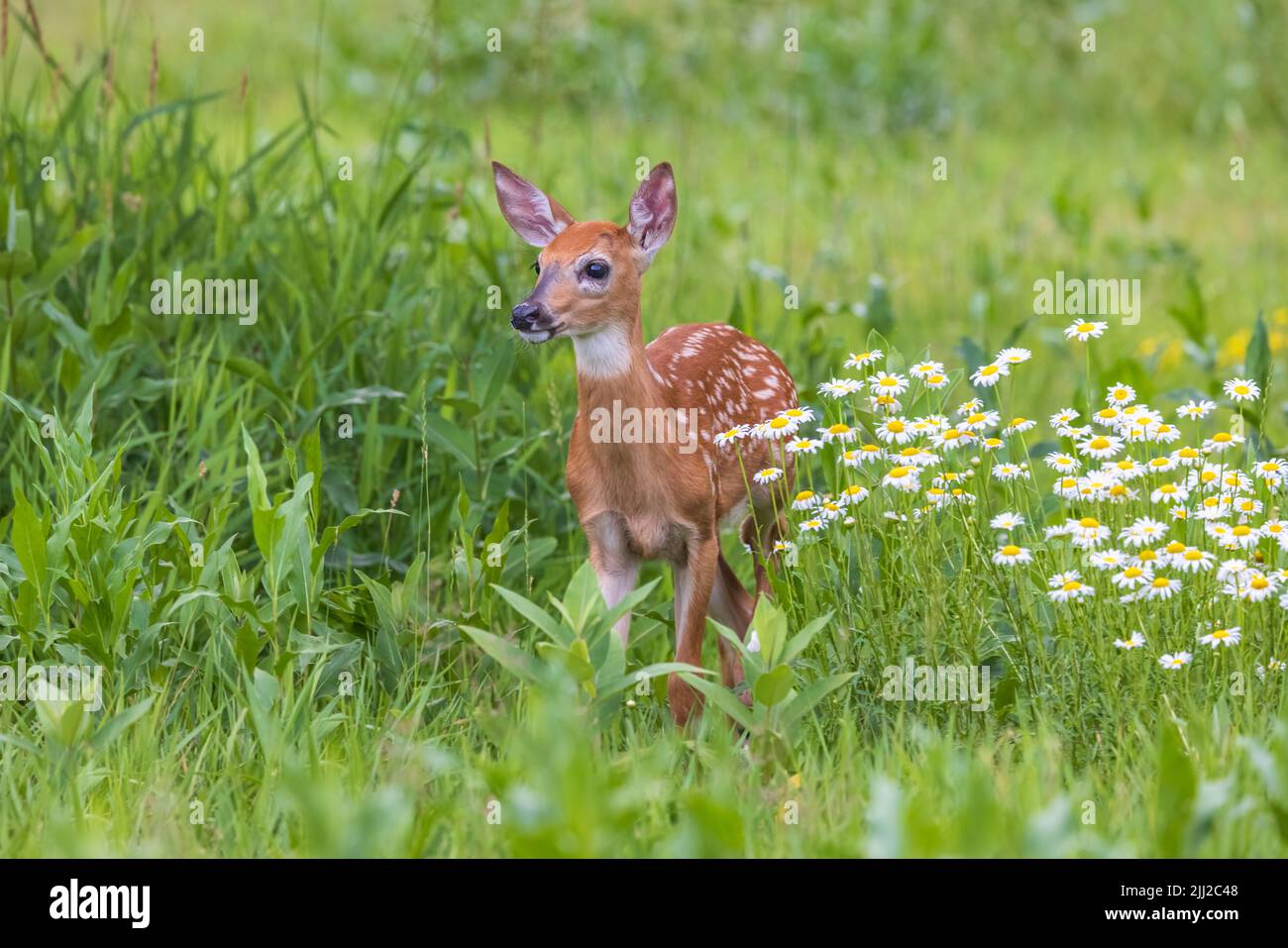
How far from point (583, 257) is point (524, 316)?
0.25 metres

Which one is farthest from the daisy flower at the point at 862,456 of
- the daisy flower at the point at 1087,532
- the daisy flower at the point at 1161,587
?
the daisy flower at the point at 1161,587

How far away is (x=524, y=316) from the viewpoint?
12.8 ft

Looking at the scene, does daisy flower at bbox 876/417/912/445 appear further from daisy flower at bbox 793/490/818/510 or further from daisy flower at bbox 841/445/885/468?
daisy flower at bbox 793/490/818/510

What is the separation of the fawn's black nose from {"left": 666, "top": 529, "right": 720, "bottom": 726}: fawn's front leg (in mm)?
719

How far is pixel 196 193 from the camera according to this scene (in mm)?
6188

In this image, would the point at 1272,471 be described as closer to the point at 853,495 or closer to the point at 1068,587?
the point at 1068,587

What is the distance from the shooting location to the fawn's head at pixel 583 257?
157 inches

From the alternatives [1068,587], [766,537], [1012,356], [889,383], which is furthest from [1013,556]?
[766,537]

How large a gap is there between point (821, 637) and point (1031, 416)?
3.27m

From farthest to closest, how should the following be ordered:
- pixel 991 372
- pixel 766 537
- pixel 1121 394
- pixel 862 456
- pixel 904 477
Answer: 1. pixel 766 537
2. pixel 1121 394
3. pixel 991 372
4. pixel 862 456
5. pixel 904 477

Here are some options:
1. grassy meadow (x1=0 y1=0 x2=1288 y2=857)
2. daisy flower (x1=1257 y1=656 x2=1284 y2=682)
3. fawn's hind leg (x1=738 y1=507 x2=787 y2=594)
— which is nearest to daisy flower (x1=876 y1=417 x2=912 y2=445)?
grassy meadow (x1=0 y1=0 x2=1288 y2=857)

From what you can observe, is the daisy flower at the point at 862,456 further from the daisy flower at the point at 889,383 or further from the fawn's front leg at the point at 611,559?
the fawn's front leg at the point at 611,559

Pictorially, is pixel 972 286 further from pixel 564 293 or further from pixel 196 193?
pixel 564 293

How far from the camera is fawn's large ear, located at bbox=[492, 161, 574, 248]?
14.2ft
